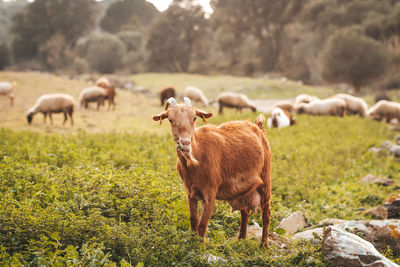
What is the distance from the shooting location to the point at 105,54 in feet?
192

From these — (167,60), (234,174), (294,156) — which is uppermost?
(167,60)

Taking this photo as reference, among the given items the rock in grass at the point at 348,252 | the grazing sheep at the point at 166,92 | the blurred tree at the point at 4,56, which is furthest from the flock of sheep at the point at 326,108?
the blurred tree at the point at 4,56

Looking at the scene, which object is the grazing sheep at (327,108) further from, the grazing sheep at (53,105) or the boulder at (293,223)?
the boulder at (293,223)

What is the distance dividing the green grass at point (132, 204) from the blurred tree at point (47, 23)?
55555 millimetres

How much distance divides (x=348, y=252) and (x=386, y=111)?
17.9 meters

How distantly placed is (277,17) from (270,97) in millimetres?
26195

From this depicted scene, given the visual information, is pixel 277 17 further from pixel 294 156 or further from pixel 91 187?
pixel 91 187

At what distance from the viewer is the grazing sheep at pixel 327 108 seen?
19.8 m

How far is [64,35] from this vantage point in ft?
202

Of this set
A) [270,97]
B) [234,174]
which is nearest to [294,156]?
[234,174]

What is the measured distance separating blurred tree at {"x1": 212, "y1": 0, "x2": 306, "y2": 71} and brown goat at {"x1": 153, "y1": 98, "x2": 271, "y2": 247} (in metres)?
52.4

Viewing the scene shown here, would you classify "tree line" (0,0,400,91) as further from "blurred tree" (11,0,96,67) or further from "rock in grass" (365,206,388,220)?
"rock in grass" (365,206,388,220)

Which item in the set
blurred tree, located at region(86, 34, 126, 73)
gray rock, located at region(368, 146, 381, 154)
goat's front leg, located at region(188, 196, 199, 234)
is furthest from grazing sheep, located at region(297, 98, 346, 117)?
blurred tree, located at region(86, 34, 126, 73)

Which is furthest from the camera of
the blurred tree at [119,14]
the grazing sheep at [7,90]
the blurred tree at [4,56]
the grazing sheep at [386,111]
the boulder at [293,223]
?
the blurred tree at [119,14]
